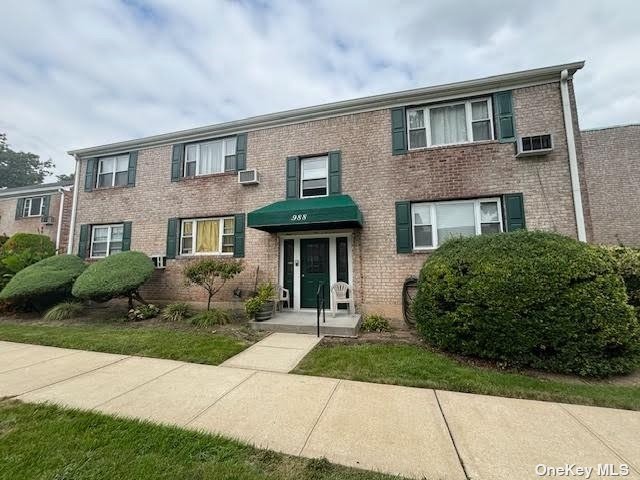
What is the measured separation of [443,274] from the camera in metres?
5.48

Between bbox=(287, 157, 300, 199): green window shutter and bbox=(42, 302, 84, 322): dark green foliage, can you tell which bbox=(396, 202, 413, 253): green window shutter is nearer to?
bbox=(287, 157, 300, 199): green window shutter

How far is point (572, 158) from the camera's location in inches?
285

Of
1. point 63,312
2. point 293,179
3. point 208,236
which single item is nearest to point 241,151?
point 293,179

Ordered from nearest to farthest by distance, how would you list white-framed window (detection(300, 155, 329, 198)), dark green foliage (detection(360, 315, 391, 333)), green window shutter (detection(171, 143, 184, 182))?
dark green foliage (detection(360, 315, 391, 333)) < white-framed window (detection(300, 155, 329, 198)) < green window shutter (detection(171, 143, 184, 182))

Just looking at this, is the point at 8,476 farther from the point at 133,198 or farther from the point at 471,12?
the point at 471,12

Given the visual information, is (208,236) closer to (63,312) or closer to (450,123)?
(63,312)

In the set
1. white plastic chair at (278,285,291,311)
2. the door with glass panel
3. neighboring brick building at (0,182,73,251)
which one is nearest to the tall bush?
white plastic chair at (278,285,291,311)

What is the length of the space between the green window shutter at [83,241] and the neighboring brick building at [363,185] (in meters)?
1.58

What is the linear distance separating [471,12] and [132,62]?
11.0 m

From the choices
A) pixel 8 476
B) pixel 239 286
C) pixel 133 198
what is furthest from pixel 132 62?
pixel 8 476

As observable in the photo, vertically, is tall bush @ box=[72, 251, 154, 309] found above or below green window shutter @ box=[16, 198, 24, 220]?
below

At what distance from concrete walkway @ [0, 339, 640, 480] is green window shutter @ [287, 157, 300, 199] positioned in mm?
5976

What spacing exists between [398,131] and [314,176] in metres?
3.03

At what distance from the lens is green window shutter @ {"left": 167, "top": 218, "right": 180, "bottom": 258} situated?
10.2m
